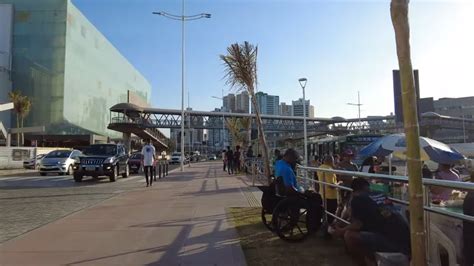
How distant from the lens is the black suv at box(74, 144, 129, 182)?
22719 millimetres

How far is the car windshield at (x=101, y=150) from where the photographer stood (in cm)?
2406

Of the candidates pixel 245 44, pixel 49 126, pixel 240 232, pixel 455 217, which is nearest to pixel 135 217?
pixel 240 232

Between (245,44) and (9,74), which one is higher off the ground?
(9,74)

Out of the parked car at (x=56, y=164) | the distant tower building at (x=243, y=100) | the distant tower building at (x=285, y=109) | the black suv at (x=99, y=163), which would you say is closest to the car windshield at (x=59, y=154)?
the parked car at (x=56, y=164)

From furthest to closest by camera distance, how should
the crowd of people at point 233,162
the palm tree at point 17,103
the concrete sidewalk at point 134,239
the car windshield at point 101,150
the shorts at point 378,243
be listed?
the palm tree at point 17,103
the crowd of people at point 233,162
the car windshield at point 101,150
the concrete sidewalk at point 134,239
the shorts at point 378,243

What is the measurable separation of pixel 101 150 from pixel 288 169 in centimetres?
1757

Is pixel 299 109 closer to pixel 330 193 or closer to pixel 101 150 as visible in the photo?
pixel 101 150

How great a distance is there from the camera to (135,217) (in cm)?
1078

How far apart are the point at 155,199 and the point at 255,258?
8.28 m

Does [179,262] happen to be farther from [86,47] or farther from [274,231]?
[86,47]

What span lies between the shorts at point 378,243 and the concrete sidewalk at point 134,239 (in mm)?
1778

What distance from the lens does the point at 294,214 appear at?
8.05m

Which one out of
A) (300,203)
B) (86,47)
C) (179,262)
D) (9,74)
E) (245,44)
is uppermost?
(86,47)

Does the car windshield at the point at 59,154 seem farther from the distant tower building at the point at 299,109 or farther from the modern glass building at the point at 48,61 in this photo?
the distant tower building at the point at 299,109
